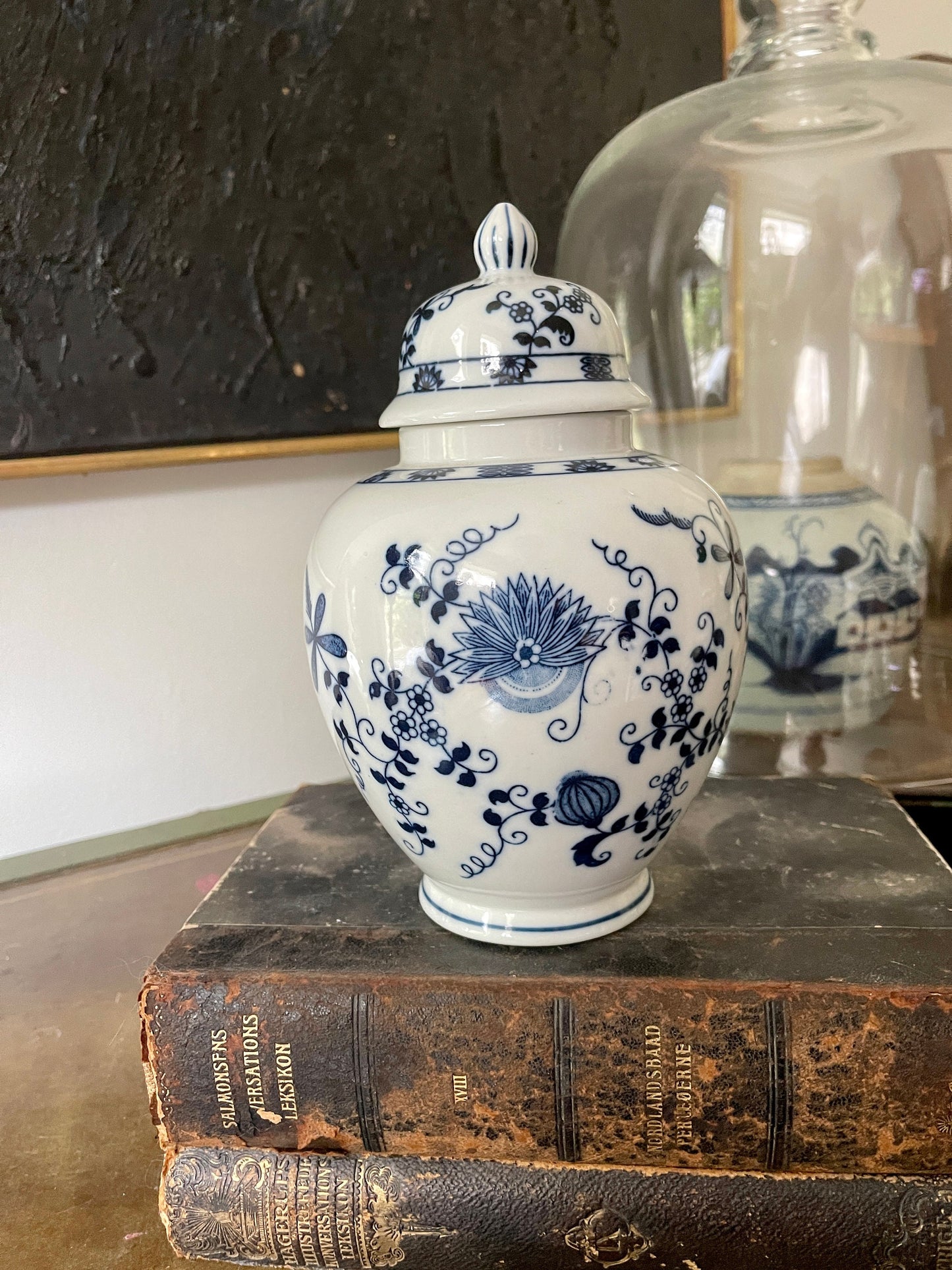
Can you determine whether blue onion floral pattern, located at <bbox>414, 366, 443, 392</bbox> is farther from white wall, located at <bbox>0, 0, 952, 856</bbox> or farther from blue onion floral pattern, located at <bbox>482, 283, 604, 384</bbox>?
white wall, located at <bbox>0, 0, 952, 856</bbox>

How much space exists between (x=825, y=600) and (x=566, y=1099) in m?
0.48

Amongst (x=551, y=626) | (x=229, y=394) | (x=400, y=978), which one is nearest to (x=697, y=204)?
(x=229, y=394)

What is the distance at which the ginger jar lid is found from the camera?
496 millimetres

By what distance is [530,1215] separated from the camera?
0.49m

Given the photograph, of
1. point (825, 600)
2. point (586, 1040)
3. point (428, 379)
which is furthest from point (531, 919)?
point (825, 600)

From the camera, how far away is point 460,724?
48 cm

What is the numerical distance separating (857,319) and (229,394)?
1.94 feet

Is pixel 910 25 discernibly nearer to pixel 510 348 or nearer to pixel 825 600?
pixel 825 600

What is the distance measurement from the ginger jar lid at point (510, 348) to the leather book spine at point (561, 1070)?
1.00ft

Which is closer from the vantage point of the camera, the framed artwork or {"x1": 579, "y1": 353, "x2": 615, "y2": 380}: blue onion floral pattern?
{"x1": 579, "y1": 353, "x2": 615, "y2": 380}: blue onion floral pattern

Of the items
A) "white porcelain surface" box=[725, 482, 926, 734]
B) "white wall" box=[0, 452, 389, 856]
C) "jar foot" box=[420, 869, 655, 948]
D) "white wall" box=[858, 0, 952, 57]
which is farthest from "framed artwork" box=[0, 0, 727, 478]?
"jar foot" box=[420, 869, 655, 948]

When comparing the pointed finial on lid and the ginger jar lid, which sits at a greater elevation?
the pointed finial on lid

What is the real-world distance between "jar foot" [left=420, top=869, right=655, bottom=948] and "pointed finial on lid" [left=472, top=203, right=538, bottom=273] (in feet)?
→ 1.18

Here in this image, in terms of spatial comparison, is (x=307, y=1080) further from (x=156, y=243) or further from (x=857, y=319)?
(x=857, y=319)
